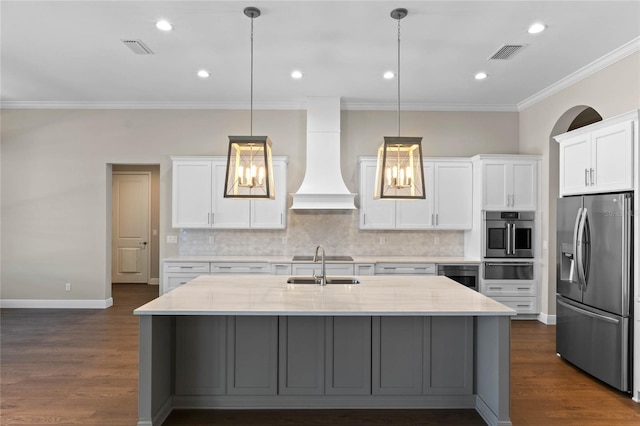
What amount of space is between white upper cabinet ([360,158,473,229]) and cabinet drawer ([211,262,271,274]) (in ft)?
5.01

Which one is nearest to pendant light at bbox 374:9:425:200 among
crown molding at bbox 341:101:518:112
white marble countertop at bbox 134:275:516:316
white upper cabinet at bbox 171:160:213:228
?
white marble countertop at bbox 134:275:516:316

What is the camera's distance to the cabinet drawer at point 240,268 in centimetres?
571

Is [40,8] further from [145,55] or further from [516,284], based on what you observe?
[516,284]

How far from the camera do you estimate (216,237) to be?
6348 mm

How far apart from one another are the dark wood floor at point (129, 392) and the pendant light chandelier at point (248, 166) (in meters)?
1.63

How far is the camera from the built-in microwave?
5.71 meters

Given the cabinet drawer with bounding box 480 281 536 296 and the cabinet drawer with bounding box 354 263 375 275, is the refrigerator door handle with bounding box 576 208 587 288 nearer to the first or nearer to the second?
the cabinet drawer with bounding box 480 281 536 296

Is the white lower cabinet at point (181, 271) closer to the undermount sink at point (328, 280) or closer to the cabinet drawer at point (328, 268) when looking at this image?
the cabinet drawer at point (328, 268)

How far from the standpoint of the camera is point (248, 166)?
309cm

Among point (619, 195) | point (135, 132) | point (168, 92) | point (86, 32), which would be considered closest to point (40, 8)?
point (86, 32)

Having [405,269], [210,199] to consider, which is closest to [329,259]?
[405,269]

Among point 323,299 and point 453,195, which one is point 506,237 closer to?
point 453,195

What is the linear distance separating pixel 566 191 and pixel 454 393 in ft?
7.78

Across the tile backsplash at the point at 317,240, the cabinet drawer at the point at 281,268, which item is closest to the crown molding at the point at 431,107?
the tile backsplash at the point at 317,240
